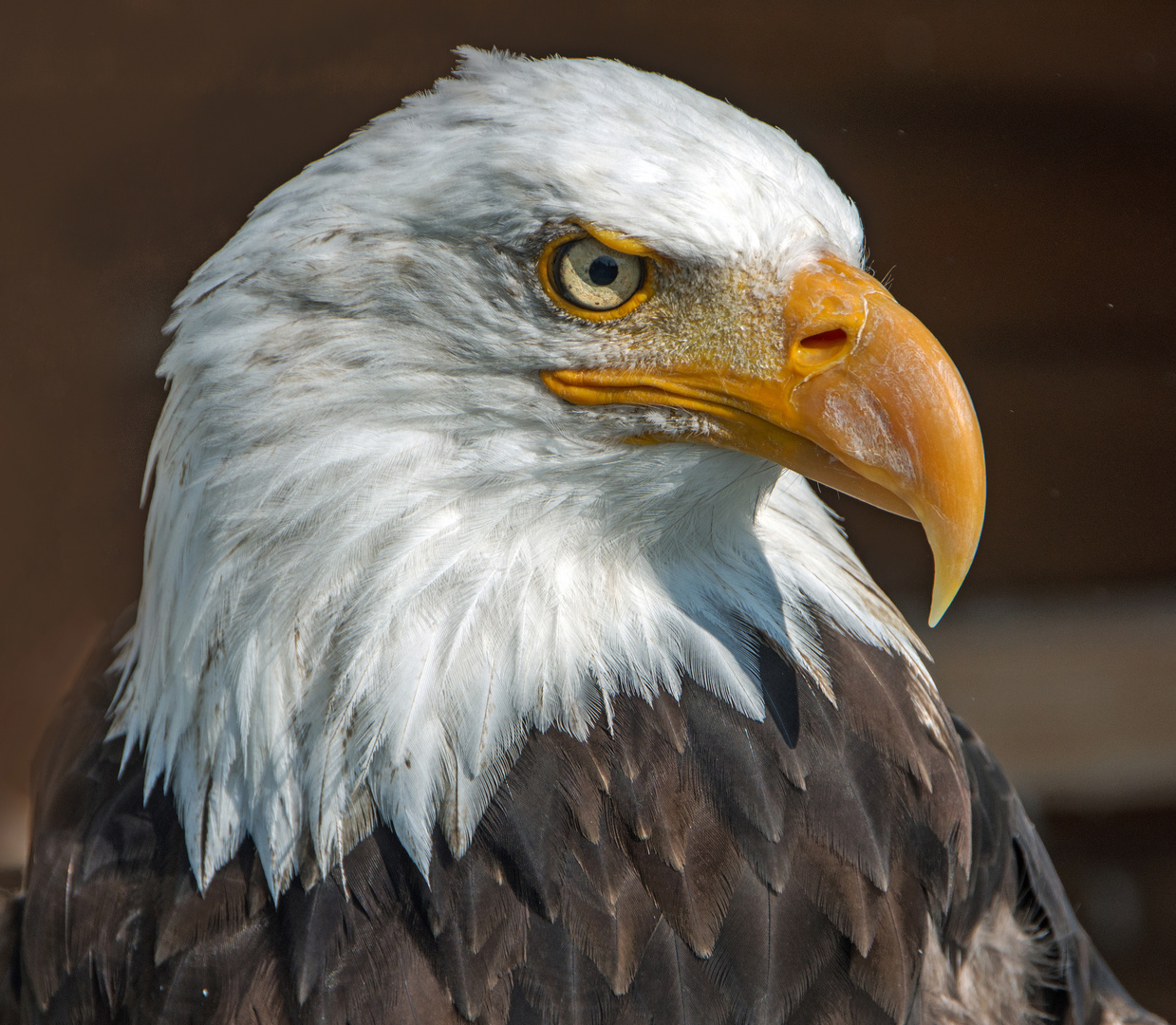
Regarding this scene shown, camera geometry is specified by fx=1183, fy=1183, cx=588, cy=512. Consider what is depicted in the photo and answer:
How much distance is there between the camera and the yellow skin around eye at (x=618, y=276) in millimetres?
1155

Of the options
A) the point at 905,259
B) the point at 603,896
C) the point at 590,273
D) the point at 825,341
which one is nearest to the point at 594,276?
the point at 590,273

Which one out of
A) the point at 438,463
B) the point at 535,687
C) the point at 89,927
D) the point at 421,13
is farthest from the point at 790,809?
the point at 421,13

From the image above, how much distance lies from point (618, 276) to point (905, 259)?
1974 millimetres

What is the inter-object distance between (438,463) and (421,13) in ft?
5.40

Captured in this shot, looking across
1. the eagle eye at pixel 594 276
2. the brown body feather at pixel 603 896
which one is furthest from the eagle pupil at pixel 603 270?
the brown body feather at pixel 603 896

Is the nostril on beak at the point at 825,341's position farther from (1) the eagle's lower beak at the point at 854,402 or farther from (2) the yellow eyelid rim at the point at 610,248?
(2) the yellow eyelid rim at the point at 610,248

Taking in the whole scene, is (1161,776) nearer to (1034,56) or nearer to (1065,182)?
(1065,182)

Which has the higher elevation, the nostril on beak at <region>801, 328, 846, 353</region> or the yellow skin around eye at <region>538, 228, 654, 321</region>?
the yellow skin around eye at <region>538, 228, 654, 321</region>

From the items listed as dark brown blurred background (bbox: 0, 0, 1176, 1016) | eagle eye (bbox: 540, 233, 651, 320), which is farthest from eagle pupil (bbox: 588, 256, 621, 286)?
dark brown blurred background (bbox: 0, 0, 1176, 1016)

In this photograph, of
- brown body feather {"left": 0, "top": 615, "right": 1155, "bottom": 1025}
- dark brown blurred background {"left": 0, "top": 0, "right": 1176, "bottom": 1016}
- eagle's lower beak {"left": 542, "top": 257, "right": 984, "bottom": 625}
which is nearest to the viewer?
eagle's lower beak {"left": 542, "top": 257, "right": 984, "bottom": 625}

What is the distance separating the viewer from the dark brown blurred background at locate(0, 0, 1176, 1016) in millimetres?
2564

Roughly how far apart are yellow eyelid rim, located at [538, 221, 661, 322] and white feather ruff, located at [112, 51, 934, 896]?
0.02 metres

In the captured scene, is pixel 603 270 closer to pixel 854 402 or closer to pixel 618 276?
pixel 618 276

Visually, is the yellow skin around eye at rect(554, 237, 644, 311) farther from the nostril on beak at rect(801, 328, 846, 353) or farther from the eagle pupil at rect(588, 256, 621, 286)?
the nostril on beak at rect(801, 328, 846, 353)
